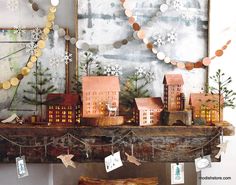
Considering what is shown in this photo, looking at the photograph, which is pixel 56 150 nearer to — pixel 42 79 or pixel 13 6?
pixel 42 79

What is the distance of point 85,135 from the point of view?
2131 millimetres

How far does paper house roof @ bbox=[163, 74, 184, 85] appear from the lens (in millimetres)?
2150

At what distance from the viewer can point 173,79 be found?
2162 mm

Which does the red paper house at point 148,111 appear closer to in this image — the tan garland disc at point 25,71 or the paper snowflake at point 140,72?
the paper snowflake at point 140,72

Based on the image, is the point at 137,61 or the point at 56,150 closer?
the point at 56,150

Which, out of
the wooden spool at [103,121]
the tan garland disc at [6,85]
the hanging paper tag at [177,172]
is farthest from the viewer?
the tan garland disc at [6,85]

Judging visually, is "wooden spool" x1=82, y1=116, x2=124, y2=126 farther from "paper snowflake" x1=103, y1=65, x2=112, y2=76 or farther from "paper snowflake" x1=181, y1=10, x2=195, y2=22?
"paper snowflake" x1=181, y1=10, x2=195, y2=22

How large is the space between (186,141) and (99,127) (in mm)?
446

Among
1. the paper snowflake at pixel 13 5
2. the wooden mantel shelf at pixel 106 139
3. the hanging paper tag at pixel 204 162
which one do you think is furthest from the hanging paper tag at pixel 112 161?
the paper snowflake at pixel 13 5

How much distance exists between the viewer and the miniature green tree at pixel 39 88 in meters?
2.34

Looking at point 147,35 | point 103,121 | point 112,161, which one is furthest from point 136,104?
point 147,35

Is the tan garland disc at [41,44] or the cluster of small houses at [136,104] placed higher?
the tan garland disc at [41,44]

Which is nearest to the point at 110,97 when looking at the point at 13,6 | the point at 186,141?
the point at 186,141

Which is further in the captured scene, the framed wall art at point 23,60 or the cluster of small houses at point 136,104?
the framed wall art at point 23,60
